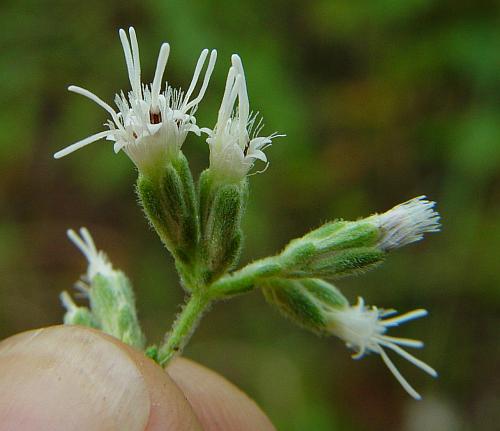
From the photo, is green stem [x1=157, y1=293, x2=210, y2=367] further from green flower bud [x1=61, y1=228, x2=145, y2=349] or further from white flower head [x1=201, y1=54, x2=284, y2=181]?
white flower head [x1=201, y1=54, x2=284, y2=181]

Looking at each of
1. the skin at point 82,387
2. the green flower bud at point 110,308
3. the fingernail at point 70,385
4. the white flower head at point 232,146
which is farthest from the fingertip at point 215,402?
the white flower head at point 232,146

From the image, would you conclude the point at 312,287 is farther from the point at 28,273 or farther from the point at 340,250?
the point at 28,273

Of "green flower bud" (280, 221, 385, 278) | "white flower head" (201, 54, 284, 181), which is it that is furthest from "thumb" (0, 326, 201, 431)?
"white flower head" (201, 54, 284, 181)

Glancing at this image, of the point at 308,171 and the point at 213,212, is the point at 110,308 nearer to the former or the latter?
the point at 213,212

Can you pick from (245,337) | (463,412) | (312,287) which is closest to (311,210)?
(245,337)

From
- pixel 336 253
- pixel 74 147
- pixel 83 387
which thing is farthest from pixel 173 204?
pixel 83 387

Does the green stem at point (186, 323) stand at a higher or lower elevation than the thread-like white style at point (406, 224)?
lower

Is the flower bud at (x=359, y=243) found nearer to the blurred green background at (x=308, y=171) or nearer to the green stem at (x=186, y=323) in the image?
the green stem at (x=186, y=323)
